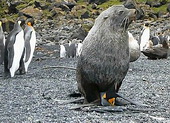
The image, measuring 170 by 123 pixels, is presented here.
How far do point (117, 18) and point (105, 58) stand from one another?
72cm

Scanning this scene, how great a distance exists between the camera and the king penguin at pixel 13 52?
12.4 m

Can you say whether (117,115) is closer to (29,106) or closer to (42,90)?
(29,106)

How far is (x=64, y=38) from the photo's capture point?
41125 millimetres

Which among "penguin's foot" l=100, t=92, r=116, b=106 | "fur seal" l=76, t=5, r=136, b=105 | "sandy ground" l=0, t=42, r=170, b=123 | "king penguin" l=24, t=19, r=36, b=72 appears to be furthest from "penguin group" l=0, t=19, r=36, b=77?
"penguin's foot" l=100, t=92, r=116, b=106

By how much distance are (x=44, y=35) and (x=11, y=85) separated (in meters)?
34.3

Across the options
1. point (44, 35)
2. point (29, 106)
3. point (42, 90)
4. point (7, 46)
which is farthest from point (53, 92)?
point (44, 35)

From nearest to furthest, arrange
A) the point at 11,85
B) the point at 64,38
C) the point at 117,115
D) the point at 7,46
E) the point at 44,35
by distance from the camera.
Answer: the point at 117,115 → the point at 11,85 → the point at 7,46 → the point at 64,38 → the point at 44,35

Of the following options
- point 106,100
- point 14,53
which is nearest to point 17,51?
point 14,53

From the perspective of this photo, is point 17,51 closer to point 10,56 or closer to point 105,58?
point 10,56

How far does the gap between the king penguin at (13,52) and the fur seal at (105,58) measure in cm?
618

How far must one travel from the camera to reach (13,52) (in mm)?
12414

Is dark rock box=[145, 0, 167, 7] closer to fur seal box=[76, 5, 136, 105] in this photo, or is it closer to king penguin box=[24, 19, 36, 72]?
king penguin box=[24, 19, 36, 72]

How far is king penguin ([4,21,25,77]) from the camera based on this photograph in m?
12.4

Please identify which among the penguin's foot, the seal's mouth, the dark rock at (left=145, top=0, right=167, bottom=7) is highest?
the dark rock at (left=145, top=0, right=167, bottom=7)
